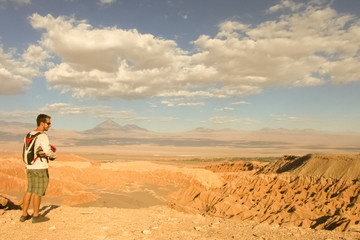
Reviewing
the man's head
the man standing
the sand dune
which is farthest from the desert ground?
the man's head

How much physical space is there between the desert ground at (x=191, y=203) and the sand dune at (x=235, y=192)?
0.05m

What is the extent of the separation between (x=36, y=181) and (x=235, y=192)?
15244 millimetres

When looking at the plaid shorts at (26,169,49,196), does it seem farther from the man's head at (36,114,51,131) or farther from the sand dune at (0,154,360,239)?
the sand dune at (0,154,360,239)

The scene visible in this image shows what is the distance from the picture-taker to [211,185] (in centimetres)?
2242

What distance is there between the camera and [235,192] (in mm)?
18516

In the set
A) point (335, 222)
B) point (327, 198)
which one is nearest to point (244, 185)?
point (327, 198)

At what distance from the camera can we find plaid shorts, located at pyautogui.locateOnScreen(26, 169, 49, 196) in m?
5.58

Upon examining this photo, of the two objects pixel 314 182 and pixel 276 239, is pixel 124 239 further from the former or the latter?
pixel 314 182

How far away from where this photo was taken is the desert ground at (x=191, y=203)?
5.74 m

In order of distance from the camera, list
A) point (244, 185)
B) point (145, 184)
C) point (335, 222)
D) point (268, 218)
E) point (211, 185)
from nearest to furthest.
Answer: point (335, 222)
point (268, 218)
point (244, 185)
point (211, 185)
point (145, 184)

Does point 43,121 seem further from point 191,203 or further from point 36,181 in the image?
point 191,203

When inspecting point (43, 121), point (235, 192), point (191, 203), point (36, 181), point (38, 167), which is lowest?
point (191, 203)

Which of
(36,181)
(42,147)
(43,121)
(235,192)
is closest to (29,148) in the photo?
(42,147)

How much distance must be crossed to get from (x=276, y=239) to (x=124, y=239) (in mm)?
3145
